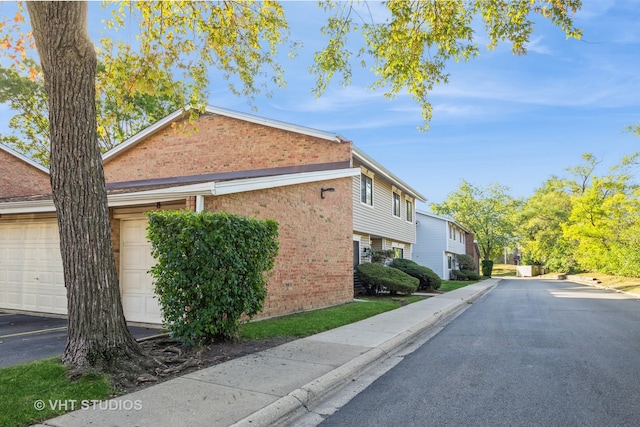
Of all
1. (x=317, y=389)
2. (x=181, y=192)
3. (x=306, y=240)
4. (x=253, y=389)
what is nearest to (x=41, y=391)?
(x=253, y=389)

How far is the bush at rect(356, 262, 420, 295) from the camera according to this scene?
55.3 ft

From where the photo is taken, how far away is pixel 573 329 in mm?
9883

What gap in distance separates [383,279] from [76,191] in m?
13.0

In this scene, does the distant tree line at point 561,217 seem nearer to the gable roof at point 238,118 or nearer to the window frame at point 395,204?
the window frame at point 395,204

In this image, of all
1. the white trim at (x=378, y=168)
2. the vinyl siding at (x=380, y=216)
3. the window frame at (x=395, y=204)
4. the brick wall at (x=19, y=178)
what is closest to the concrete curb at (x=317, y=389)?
the white trim at (x=378, y=168)

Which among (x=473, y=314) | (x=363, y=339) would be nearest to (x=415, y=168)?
(x=473, y=314)

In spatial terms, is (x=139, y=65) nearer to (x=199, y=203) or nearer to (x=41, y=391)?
(x=199, y=203)

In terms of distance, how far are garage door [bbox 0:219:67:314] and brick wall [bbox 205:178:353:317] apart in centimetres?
544

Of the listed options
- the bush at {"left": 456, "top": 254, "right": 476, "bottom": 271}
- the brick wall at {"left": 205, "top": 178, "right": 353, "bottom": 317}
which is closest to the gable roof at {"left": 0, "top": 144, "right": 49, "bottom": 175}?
the brick wall at {"left": 205, "top": 178, "right": 353, "bottom": 317}

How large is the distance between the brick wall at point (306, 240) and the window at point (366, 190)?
125 inches

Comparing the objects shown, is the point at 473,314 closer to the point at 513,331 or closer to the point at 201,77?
the point at 513,331

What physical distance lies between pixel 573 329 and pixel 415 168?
84.2 feet

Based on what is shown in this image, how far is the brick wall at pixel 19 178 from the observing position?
17.2 metres

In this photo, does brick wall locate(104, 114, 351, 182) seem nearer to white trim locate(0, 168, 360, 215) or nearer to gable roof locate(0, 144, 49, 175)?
gable roof locate(0, 144, 49, 175)
